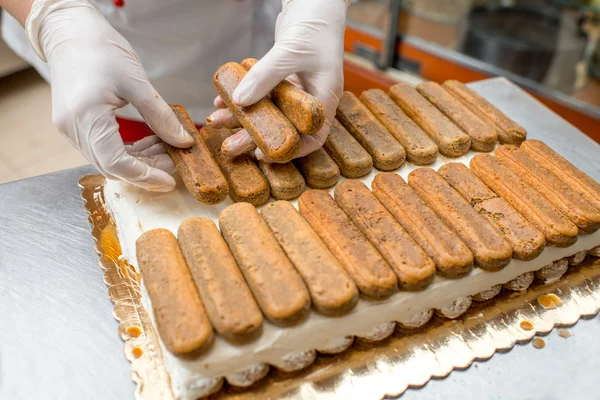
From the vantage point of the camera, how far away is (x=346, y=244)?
1.92 meters

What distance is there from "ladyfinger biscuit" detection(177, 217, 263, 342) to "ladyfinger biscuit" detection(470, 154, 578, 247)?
1.26m

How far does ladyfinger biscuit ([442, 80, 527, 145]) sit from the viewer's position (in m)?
2.62

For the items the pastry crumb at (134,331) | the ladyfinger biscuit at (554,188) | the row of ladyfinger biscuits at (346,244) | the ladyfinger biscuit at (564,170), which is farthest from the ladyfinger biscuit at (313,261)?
the ladyfinger biscuit at (564,170)

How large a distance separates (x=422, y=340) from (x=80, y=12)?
6.73 ft

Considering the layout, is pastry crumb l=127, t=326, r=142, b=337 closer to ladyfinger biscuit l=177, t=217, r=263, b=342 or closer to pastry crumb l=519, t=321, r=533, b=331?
ladyfinger biscuit l=177, t=217, r=263, b=342

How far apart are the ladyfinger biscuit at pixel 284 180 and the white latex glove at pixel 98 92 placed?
1.27 feet

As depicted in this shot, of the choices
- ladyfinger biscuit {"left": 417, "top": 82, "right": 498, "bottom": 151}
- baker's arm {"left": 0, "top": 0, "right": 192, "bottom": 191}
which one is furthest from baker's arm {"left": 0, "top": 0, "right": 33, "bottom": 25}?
ladyfinger biscuit {"left": 417, "top": 82, "right": 498, "bottom": 151}

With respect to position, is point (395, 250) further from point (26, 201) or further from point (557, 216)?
point (26, 201)

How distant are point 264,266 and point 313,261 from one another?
0.19 m

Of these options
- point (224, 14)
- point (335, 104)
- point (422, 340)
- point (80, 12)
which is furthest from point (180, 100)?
point (422, 340)

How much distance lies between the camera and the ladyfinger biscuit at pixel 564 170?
2.28 meters

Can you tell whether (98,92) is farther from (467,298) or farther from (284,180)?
(467,298)

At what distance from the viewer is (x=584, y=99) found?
14.5 feet

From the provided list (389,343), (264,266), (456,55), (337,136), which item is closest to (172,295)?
(264,266)
